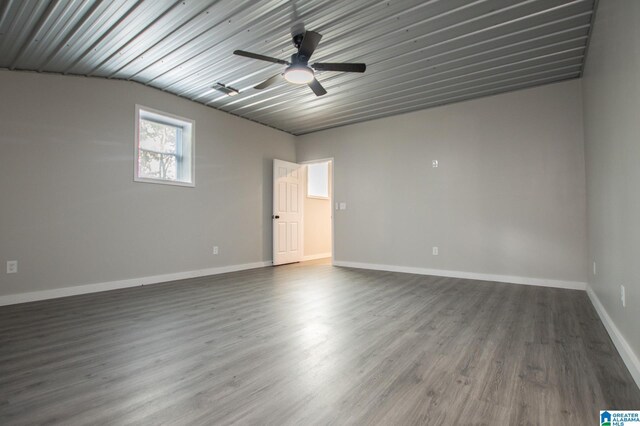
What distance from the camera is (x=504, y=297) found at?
12.6ft

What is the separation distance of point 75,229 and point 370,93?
4.38 meters

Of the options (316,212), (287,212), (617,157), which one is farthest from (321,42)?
(316,212)

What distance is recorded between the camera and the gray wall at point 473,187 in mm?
4387

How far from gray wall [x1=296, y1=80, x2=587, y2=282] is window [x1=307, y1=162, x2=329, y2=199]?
56.9 inches

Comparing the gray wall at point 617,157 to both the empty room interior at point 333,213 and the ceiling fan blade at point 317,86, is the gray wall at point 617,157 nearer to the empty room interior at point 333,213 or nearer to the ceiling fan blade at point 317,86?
the empty room interior at point 333,213

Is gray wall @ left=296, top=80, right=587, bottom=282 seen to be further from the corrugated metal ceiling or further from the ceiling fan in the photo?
the ceiling fan

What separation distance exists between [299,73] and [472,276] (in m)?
3.95

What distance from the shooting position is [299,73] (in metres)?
3.33

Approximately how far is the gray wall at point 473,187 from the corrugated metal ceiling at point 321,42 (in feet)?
1.82

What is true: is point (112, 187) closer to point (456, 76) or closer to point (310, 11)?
point (310, 11)

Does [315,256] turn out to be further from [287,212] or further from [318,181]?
[318,181]

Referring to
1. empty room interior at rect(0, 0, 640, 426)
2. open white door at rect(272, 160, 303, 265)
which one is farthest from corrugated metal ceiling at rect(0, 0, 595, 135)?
open white door at rect(272, 160, 303, 265)

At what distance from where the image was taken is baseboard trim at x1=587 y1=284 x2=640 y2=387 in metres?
1.82

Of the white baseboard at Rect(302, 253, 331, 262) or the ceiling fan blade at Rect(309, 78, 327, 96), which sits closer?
the ceiling fan blade at Rect(309, 78, 327, 96)
